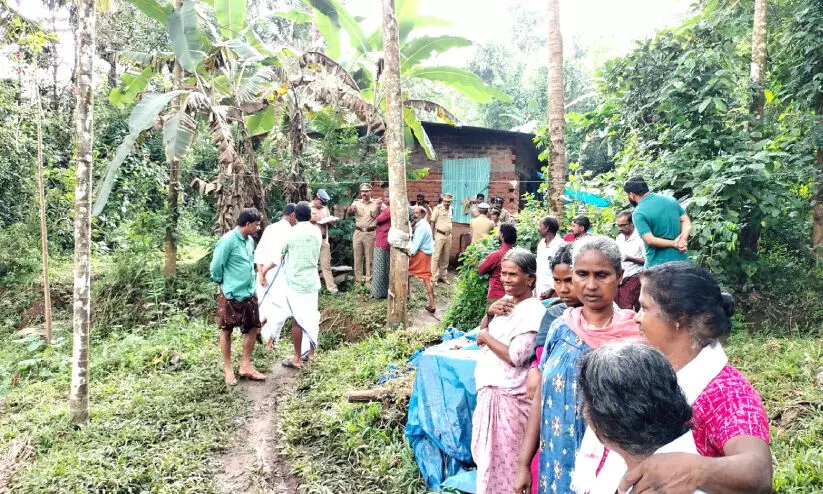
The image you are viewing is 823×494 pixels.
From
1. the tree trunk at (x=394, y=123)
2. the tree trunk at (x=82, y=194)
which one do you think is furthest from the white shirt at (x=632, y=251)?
the tree trunk at (x=82, y=194)

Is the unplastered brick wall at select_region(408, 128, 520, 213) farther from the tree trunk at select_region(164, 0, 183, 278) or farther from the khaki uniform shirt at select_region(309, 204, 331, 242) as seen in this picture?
the tree trunk at select_region(164, 0, 183, 278)

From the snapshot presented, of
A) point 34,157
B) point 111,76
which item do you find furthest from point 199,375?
point 111,76

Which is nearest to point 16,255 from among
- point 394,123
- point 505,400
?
point 394,123

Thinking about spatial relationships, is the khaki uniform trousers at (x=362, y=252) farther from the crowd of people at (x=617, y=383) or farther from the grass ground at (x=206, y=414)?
the crowd of people at (x=617, y=383)

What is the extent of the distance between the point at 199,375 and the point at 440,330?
266 cm

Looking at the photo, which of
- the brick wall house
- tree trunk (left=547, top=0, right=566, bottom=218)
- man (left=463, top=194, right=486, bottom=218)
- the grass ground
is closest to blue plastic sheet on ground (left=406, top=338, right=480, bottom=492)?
the grass ground

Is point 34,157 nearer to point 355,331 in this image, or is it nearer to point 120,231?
point 120,231

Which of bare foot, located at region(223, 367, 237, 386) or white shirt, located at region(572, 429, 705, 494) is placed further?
bare foot, located at region(223, 367, 237, 386)

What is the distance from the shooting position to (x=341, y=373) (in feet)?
18.6

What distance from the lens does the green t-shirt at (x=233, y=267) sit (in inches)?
217

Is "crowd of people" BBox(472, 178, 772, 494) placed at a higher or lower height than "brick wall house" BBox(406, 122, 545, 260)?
lower

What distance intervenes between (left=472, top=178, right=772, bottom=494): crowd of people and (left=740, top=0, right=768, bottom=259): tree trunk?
15.6 feet

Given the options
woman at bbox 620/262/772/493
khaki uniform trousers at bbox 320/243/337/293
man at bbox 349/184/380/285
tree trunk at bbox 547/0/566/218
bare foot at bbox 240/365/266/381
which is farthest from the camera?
man at bbox 349/184/380/285

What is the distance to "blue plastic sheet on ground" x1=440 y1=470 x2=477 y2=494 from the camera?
10.4ft
